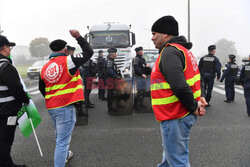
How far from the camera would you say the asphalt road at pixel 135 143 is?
321 cm

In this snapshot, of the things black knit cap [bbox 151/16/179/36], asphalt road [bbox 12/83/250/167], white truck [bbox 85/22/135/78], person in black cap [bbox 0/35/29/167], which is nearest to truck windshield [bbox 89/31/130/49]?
white truck [bbox 85/22/135/78]

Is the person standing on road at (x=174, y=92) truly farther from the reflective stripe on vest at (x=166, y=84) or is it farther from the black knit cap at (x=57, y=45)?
the black knit cap at (x=57, y=45)

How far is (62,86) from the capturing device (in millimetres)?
2641

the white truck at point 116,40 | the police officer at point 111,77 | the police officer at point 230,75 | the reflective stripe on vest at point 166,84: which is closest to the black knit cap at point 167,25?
the reflective stripe on vest at point 166,84

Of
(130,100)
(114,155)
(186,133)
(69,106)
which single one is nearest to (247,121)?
(130,100)

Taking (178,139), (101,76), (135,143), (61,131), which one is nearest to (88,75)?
(101,76)

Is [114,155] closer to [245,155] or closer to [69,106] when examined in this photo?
[69,106]

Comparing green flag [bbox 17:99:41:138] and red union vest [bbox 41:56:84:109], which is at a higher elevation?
red union vest [bbox 41:56:84:109]

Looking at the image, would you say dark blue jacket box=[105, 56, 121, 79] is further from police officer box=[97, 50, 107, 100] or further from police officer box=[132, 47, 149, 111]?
police officer box=[97, 50, 107, 100]

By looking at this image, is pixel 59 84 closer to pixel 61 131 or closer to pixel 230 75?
pixel 61 131

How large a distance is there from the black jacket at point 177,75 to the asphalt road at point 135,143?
1.76 metres

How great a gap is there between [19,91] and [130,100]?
3.75m

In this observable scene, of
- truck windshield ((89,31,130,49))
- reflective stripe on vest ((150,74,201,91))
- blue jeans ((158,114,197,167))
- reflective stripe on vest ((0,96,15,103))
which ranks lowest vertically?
blue jeans ((158,114,197,167))

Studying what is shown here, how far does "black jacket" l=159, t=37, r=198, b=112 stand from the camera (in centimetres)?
166
